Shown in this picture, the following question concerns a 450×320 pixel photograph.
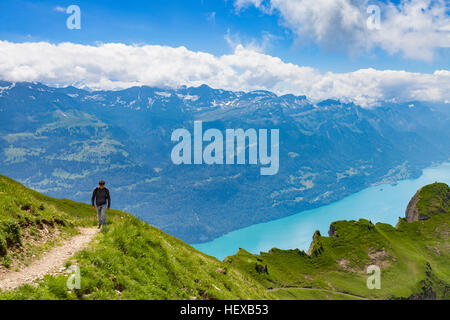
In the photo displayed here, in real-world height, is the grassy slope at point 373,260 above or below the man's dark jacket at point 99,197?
below

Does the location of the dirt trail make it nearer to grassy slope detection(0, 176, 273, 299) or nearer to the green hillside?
the green hillside

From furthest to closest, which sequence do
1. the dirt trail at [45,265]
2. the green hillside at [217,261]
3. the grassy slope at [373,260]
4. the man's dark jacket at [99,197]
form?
the grassy slope at [373,260], the man's dark jacket at [99,197], the green hillside at [217,261], the dirt trail at [45,265]

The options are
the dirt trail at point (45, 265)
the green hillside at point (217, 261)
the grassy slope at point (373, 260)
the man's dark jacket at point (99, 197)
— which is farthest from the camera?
the grassy slope at point (373, 260)

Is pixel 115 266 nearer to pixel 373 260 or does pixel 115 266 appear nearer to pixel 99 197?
pixel 99 197

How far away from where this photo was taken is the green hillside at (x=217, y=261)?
42.2ft

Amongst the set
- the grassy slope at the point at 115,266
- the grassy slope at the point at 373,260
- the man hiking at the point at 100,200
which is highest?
the man hiking at the point at 100,200

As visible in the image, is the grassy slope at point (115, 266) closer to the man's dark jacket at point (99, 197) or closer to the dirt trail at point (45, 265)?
the dirt trail at point (45, 265)

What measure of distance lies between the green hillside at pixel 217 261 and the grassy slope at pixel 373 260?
438 mm

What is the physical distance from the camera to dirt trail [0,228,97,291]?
36.5 feet

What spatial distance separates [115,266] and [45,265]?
347 centimetres

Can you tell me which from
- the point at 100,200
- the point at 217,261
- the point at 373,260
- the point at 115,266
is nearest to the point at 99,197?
the point at 100,200

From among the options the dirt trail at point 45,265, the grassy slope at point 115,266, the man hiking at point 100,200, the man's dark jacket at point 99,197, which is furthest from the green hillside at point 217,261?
the man's dark jacket at point 99,197
